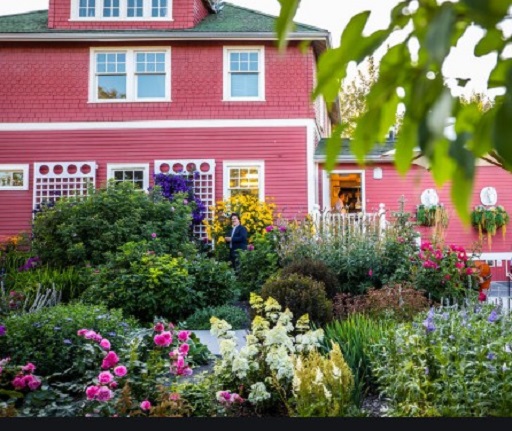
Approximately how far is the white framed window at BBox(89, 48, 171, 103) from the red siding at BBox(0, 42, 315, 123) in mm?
101

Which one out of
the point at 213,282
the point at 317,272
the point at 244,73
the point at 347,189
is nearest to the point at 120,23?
the point at 244,73

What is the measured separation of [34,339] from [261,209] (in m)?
5.39

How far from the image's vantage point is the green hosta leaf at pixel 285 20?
Answer: 716 mm

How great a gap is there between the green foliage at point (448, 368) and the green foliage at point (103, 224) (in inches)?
195

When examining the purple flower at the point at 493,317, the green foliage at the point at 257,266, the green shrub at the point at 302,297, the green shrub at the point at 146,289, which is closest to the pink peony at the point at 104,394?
the purple flower at the point at 493,317

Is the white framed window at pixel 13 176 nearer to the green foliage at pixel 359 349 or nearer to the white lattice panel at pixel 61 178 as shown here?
the white lattice panel at pixel 61 178

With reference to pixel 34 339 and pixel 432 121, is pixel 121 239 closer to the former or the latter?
pixel 34 339

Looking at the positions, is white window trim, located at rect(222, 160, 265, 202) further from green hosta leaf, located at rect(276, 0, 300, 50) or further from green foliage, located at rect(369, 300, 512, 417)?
green hosta leaf, located at rect(276, 0, 300, 50)

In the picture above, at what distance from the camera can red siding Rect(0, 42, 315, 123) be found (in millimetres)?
10531

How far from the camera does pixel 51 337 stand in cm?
426

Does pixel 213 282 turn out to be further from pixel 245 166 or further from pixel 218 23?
pixel 218 23

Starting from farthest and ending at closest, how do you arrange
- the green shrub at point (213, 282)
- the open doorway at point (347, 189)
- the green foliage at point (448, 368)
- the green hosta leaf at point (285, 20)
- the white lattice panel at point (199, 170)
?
1. the open doorway at point (347, 189)
2. the white lattice panel at point (199, 170)
3. the green shrub at point (213, 282)
4. the green foliage at point (448, 368)
5. the green hosta leaf at point (285, 20)

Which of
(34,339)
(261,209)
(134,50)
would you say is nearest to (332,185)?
(261,209)

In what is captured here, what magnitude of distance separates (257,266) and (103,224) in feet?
6.98
